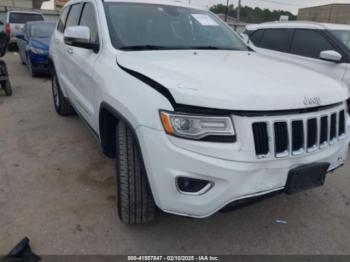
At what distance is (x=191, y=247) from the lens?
2.46 m

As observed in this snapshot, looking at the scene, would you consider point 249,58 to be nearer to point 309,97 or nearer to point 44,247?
point 309,97

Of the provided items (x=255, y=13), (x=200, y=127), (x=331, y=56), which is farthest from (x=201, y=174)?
(x=255, y=13)

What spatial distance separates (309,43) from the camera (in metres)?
5.53

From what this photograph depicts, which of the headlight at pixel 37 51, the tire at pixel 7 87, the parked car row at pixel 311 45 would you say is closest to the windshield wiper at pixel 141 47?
the parked car row at pixel 311 45

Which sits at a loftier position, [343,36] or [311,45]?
[343,36]

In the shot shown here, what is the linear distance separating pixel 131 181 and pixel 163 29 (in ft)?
5.30

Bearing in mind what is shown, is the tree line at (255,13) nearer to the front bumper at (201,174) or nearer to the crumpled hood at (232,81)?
the crumpled hood at (232,81)

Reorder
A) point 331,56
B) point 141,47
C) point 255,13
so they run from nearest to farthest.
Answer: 1. point 141,47
2. point 331,56
3. point 255,13

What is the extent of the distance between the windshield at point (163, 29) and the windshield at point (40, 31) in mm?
6672

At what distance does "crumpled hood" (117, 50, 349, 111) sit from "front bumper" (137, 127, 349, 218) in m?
0.31

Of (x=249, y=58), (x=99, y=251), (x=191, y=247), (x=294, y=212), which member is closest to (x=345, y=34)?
(x=249, y=58)

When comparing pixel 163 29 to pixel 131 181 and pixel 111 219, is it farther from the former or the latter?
pixel 111 219

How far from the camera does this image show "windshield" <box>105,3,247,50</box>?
2.93m

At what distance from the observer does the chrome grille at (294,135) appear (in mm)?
1969
